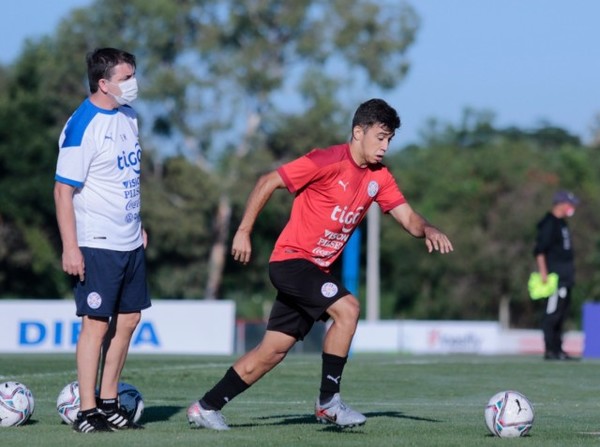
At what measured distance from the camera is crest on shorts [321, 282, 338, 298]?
7672 millimetres

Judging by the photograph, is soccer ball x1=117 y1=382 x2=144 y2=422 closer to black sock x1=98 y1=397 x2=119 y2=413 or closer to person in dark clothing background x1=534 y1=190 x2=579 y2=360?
black sock x1=98 y1=397 x2=119 y2=413

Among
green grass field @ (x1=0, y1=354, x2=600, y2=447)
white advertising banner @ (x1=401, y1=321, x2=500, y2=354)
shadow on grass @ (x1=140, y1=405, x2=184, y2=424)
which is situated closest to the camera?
green grass field @ (x1=0, y1=354, x2=600, y2=447)

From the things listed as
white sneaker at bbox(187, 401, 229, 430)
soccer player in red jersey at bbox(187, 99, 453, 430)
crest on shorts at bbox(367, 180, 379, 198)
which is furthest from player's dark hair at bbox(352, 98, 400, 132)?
white sneaker at bbox(187, 401, 229, 430)

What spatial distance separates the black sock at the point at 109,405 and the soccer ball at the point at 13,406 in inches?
21.5

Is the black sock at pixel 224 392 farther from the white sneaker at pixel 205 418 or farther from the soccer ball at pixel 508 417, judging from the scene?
the soccer ball at pixel 508 417

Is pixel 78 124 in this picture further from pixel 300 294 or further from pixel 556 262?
pixel 556 262

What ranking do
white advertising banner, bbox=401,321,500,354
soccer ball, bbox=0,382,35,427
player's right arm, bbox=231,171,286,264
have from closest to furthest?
player's right arm, bbox=231,171,286,264 → soccer ball, bbox=0,382,35,427 → white advertising banner, bbox=401,321,500,354

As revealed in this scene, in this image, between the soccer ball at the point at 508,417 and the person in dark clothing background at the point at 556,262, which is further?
the person in dark clothing background at the point at 556,262

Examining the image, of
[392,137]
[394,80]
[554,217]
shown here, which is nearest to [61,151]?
[392,137]

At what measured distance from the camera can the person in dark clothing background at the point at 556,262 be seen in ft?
53.3

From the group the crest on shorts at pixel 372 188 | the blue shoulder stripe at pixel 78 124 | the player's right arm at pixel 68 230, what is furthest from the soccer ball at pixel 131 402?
the crest on shorts at pixel 372 188

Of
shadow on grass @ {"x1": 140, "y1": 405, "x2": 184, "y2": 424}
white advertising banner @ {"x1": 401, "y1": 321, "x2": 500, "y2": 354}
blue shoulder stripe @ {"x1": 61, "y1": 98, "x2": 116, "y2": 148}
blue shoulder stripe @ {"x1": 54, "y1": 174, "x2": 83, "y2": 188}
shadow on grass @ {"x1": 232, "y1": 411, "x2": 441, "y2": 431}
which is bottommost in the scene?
white advertising banner @ {"x1": 401, "y1": 321, "x2": 500, "y2": 354}

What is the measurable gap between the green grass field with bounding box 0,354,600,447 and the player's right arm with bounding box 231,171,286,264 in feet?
3.47

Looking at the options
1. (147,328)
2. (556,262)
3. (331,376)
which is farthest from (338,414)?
(147,328)
